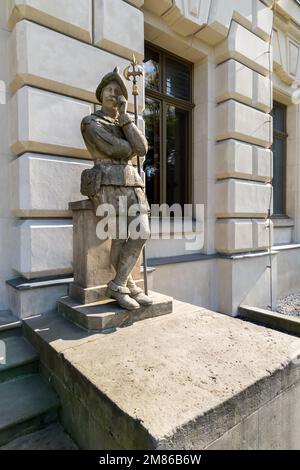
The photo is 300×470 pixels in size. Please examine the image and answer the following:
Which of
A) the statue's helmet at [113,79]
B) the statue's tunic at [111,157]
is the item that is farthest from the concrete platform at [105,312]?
the statue's helmet at [113,79]

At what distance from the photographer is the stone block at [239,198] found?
5086 millimetres

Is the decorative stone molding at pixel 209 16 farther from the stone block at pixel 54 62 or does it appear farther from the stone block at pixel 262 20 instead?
the stone block at pixel 54 62

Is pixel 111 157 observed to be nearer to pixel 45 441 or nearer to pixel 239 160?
pixel 45 441

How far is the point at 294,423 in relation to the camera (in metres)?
2.20

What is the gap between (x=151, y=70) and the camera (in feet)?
16.1

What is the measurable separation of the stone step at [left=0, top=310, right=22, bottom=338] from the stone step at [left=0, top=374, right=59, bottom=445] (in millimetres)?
524

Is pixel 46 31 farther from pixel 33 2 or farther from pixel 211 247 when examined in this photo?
pixel 211 247

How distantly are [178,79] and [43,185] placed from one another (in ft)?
11.2

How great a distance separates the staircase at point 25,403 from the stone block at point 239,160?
3922 mm

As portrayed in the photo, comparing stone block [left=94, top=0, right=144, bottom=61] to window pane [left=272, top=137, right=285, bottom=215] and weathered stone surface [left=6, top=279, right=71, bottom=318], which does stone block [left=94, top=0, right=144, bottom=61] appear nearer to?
weathered stone surface [left=6, top=279, right=71, bottom=318]

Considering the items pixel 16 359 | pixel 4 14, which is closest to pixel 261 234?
pixel 16 359

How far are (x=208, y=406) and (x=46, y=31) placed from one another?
3630mm
